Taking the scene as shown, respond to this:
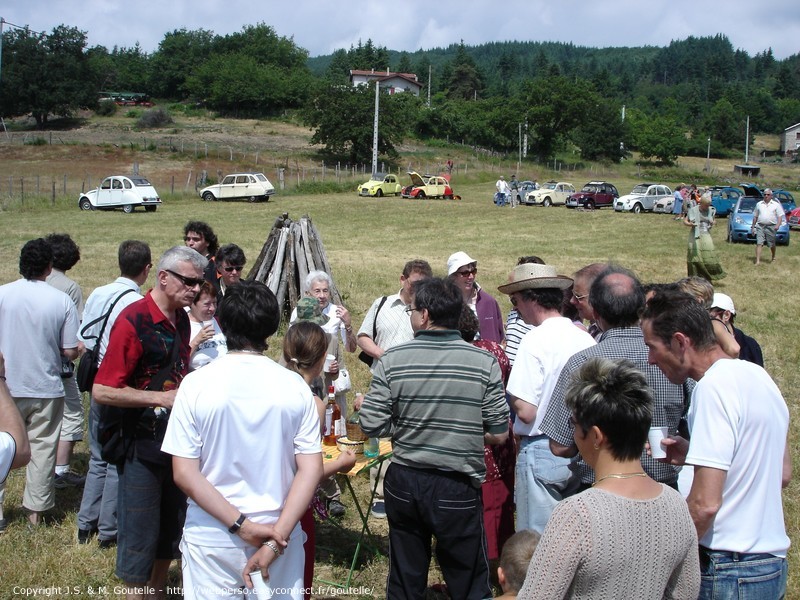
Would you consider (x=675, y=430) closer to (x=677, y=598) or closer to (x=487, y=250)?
(x=677, y=598)

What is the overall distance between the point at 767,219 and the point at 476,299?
14222mm

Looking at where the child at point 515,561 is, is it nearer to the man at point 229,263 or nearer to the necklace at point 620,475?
the necklace at point 620,475

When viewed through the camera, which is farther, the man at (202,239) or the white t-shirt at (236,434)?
the man at (202,239)

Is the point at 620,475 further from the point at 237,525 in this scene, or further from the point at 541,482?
the point at 541,482

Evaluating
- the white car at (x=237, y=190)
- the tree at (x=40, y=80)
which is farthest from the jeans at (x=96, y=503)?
the tree at (x=40, y=80)

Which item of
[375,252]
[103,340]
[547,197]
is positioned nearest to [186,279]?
[103,340]

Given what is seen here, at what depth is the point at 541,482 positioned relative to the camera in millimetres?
3873

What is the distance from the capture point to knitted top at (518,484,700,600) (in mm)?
2129

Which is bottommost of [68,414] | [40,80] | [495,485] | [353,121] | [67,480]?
[67,480]

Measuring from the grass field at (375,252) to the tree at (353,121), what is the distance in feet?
57.1

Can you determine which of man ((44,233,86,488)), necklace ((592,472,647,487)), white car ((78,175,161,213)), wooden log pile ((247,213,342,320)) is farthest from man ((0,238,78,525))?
white car ((78,175,161,213))

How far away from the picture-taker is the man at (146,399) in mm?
3654

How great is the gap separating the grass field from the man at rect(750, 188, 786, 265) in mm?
754

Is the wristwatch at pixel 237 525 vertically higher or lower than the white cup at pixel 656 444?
lower
